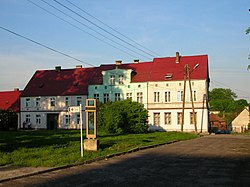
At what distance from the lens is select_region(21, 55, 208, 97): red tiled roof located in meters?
56.9

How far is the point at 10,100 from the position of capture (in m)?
67.2

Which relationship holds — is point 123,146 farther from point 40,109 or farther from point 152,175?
point 40,109

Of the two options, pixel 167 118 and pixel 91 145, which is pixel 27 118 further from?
pixel 91 145

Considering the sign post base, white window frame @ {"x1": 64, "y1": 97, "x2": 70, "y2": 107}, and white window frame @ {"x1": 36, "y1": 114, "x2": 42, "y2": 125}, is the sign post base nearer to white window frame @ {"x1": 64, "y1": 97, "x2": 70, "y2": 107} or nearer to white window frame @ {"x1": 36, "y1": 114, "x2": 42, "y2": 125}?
white window frame @ {"x1": 64, "y1": 97, "x2": 70, "y2": 107}

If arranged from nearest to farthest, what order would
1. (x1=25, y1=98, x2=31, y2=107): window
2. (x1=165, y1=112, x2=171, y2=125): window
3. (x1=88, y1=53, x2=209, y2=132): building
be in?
(x1=88, y1=53, x2=209, y2=132): building < (x1=165, y1=112, x2=171, y2=125): window < (x1=25, y1=98, x2=31, y2=107): window

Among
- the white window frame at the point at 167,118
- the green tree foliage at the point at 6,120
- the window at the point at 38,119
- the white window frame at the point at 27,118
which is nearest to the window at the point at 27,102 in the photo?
the white window frame at the point at 27,118

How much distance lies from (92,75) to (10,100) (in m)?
17.0

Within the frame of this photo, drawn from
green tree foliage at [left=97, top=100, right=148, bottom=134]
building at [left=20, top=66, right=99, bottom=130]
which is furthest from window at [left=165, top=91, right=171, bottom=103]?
green tree foliage at [left=97, top=100, right=148, bottom=134]

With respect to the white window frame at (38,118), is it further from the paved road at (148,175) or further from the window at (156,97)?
the paved road at (148,175)

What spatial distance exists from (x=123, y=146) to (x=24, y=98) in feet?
145

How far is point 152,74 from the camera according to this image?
57.9m

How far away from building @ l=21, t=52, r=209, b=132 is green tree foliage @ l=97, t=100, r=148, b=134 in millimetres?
12726

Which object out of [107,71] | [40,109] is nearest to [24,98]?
[40,109]

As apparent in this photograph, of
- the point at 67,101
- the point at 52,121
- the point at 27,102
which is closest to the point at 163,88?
the point at 67,101
